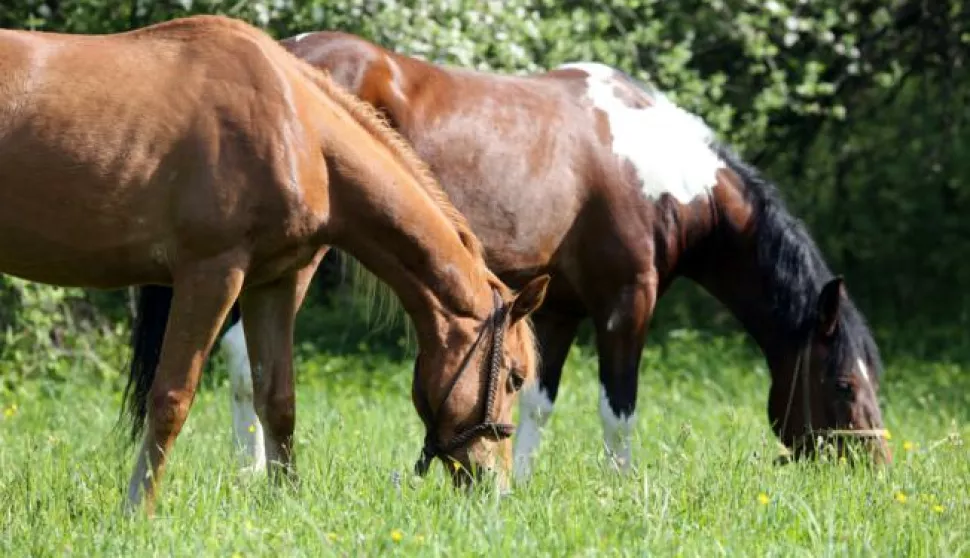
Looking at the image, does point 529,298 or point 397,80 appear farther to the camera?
point 397,80

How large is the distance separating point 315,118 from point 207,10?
3849 mm

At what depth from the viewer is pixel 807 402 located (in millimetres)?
7102

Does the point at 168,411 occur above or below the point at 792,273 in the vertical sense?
above

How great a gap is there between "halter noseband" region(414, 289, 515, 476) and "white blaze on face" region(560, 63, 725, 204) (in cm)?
183

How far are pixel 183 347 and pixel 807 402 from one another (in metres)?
3.05

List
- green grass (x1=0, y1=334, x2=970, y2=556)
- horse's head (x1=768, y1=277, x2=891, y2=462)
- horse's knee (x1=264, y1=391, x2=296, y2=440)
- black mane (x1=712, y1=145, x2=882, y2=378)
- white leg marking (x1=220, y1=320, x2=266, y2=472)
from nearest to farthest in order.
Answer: green grass (x1=0, y1=334, x2=970, y2=556), horse's knee (x1=264, y1=391, x2=296, y2=440), white leg marking (x1=220, y1=320, x2=266, y2=472), horse's head (x1=768, y1=277, x2=891, y2=462), black mane (x1=712, y1=145, x2=882, y2=378)

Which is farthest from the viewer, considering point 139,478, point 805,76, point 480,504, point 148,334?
point 805,76

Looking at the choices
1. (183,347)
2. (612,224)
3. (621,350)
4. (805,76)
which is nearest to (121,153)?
(183,347)

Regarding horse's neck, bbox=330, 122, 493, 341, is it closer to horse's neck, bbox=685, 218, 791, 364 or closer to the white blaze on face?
the white blaze on face

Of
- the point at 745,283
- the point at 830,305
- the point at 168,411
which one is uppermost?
the point at 168,411

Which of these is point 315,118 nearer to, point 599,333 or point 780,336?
point 599,333

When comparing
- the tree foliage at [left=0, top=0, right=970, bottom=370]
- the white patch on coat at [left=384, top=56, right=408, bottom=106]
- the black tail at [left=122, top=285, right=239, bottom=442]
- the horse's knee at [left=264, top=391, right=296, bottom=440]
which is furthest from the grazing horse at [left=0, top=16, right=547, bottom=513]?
the tree foliage at [left=0, top=0, right=970, bottom=370]

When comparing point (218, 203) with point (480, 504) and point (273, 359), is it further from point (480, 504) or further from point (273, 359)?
point (480, 504)

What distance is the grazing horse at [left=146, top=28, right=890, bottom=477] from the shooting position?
683 centimetres
